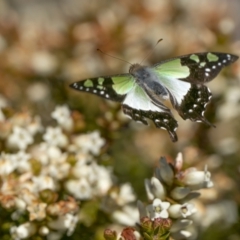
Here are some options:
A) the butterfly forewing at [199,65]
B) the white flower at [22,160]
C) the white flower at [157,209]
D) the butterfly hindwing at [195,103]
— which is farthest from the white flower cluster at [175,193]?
the white flower at [22,160]

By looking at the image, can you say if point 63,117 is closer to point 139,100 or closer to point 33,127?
point 33,127

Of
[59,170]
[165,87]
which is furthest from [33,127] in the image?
[165,87]

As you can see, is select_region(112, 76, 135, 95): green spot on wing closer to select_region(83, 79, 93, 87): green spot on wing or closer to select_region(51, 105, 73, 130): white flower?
select_region(83, 79, 93, 87): green spot on wing

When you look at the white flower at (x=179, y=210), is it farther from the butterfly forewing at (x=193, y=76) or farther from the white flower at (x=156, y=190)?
the butterfly forewing at (x=193, y=76)

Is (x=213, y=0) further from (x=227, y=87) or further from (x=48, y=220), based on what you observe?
(x=48, y=220)

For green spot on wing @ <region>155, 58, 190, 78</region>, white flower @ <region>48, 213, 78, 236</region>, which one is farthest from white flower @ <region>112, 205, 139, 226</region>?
green spot on wing @ <region>155, 58, 190, 78</region>

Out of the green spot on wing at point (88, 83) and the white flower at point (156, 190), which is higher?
the green spot on wing at point (88, 83)

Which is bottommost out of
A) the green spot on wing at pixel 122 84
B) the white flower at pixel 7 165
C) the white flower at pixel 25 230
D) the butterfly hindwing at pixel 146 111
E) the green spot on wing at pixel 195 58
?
the white flower at pixel 25 230
